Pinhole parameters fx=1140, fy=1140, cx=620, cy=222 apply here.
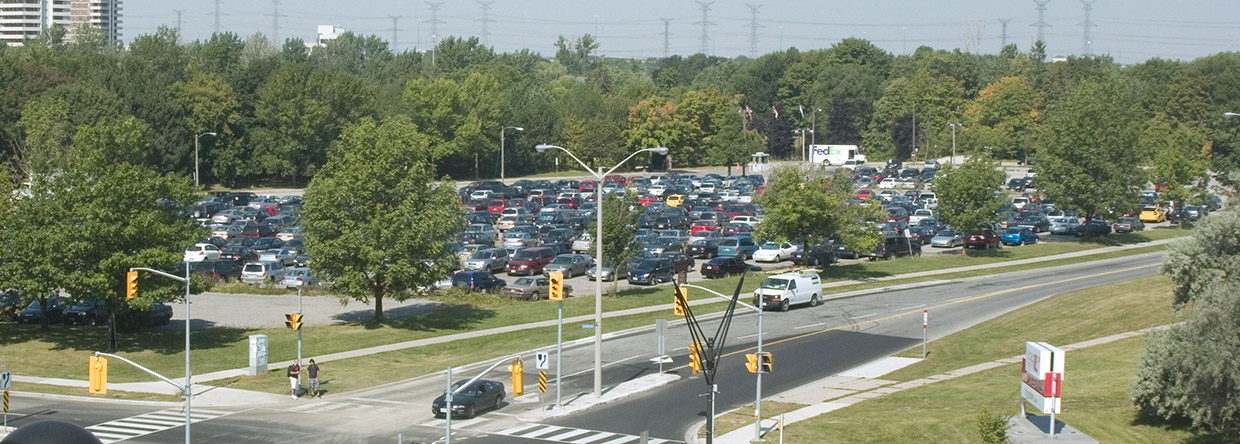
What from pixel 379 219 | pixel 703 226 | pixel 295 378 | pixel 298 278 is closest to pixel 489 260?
pixel 298 278

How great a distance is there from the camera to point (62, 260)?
4406cm

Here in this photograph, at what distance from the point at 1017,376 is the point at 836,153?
120 metres

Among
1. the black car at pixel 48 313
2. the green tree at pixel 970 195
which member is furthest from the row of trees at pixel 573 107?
the green tree at pixel 970 195

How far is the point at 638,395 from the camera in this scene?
38969mm

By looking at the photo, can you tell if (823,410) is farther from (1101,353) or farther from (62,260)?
(62,260)

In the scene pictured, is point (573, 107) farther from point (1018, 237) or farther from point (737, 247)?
point (737, 247)

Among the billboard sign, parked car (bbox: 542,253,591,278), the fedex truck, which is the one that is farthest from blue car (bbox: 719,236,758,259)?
the fedex truck

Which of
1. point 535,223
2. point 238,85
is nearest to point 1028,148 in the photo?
point 535,223

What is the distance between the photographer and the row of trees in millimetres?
104438

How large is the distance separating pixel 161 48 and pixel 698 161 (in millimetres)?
69106

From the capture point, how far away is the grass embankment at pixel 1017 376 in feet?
104

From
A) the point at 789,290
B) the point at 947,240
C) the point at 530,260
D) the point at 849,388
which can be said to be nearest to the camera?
the point at 849,388

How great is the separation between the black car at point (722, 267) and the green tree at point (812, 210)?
8.11 feet

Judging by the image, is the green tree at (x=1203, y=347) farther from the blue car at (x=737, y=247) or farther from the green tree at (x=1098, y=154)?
the green tree at (x=1098, y=154)
